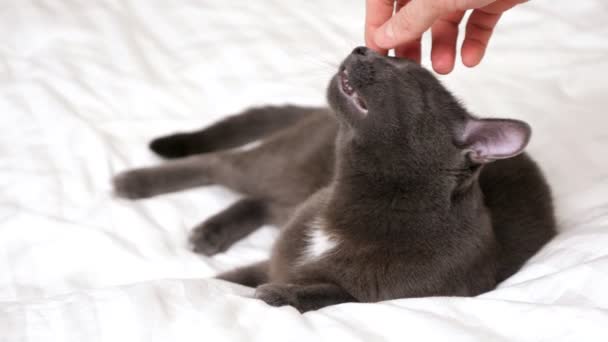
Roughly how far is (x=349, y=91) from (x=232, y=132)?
0.67 metres

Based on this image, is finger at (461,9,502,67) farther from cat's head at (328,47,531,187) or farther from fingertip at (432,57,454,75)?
cat's head at (328,47,531,187)

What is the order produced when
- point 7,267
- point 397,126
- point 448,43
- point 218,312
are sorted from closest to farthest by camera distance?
point 218,312 → point 397,126 → point 7,267 → point 448,43

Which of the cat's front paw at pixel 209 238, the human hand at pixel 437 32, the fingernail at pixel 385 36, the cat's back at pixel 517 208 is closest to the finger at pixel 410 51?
the human hand at pixel 437 32

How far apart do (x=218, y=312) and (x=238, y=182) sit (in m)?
0.79

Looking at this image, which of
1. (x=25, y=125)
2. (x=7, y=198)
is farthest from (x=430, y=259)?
(x=25, y=125)

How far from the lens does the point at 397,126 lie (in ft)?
4.15

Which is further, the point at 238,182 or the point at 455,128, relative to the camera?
the point at 238,182

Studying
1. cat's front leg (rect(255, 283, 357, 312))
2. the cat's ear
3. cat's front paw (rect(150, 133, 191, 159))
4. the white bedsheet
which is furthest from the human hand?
cat's front paw (rect(150, 133, 191, 159))

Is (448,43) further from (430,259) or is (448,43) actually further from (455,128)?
(430,259)

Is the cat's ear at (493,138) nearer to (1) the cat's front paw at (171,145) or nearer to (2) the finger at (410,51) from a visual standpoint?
(2) the finger at (410,51)

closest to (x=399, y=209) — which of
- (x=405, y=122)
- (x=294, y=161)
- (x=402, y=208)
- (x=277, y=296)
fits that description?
(x=402, y=208)

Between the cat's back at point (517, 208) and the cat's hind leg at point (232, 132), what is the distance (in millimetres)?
602

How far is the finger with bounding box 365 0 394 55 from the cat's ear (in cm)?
32

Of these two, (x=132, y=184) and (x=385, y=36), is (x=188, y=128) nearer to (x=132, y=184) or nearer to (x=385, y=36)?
(x=132, y=184)
